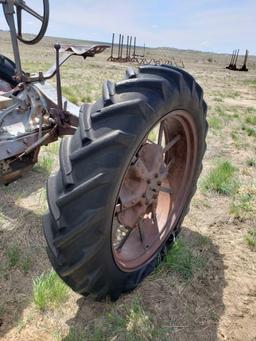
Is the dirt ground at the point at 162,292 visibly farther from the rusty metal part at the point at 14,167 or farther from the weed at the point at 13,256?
the rusty metal part at the point at 14,167

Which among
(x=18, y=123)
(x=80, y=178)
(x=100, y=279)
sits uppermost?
(x=80, y=178)

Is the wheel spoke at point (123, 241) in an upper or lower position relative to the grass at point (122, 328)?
upper

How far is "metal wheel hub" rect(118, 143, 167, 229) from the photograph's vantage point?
7.43ft

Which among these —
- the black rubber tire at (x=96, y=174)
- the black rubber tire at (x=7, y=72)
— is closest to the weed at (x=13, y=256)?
the black rubber tire at (x=96, y=174)

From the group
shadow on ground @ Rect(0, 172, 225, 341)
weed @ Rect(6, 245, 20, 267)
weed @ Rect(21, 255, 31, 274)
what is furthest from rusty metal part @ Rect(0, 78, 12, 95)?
weed @ Rect(21, 255, 31, 274)

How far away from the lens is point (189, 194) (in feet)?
9.37

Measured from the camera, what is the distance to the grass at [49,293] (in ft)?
7.72

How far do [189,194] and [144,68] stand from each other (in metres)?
1.06

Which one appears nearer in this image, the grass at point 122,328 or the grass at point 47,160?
the grass at point 122,328

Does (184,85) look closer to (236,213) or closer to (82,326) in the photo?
(82,326)

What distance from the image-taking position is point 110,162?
1.78 metres

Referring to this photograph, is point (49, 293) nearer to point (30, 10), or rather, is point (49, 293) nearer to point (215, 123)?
point (30, 10)

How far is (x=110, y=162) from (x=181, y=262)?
128cm

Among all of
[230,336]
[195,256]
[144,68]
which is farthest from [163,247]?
[144,68]
